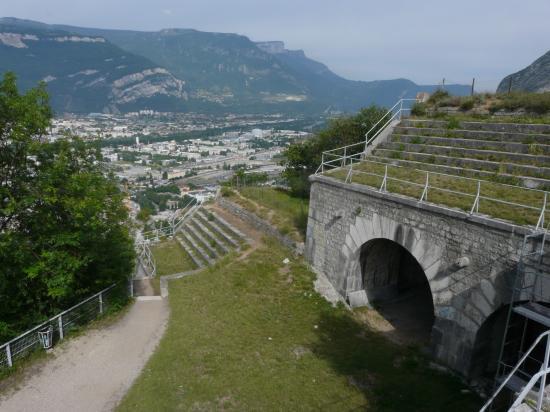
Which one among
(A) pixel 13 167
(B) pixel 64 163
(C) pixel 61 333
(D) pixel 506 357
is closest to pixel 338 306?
(D) pixel 506 357

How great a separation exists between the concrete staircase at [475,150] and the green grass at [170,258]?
9829 millimetres

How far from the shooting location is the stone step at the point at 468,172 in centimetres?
1062

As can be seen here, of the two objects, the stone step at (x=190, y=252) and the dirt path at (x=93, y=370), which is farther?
the stone step at (x=190, y=252)

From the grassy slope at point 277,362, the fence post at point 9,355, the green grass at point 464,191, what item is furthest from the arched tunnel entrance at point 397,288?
the fence post at point 9,355

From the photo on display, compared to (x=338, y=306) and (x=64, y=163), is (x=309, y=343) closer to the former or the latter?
(x=338, y=306)

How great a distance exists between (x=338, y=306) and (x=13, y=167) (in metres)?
10.4

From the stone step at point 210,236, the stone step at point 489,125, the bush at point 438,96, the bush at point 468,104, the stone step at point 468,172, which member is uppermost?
the bush at point 438,96

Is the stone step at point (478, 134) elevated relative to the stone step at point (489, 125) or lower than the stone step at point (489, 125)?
lower

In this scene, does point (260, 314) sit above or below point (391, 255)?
below

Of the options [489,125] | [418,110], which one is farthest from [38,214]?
[418,110]

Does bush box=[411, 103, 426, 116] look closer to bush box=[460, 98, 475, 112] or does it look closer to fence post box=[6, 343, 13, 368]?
bush box=[460, 98, 475, 112]

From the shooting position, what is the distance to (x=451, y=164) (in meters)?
12.9

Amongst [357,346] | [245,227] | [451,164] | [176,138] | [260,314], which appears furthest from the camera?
[176,138]

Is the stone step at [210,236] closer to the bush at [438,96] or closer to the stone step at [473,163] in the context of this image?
the stone step at [473,163]
